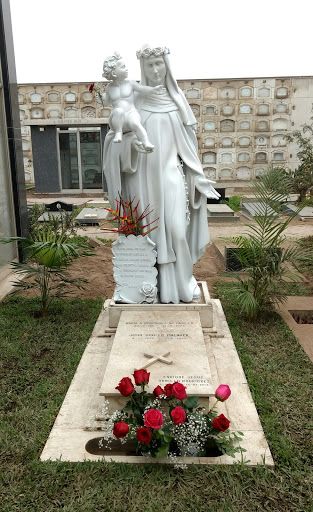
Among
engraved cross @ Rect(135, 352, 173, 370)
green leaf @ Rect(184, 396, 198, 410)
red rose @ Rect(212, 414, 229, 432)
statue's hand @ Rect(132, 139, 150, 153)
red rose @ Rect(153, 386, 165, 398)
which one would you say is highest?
statue's hand @ Rect(132, 139, 150, 153)

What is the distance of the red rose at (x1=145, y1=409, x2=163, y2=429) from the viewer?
7.29 feet

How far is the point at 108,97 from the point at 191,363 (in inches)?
88.5

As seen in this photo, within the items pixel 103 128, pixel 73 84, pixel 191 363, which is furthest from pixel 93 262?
pixel 73 84

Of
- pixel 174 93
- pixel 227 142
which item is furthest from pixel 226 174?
pixel 174 93

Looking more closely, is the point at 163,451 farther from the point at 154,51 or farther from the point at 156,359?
the point at 154,51

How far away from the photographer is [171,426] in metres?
2.43

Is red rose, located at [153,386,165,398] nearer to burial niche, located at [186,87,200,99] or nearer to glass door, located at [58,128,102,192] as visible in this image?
glass door, located at [58,128,102,192]

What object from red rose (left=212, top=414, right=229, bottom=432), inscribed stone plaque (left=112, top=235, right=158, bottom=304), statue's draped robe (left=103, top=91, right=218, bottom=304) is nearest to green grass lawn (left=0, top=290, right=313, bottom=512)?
red rose (left=212, top=414, right=229, bottom=432)

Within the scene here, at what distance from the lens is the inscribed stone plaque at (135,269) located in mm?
3842

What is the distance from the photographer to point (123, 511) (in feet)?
7.07

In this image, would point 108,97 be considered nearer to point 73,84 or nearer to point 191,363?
point 191,363

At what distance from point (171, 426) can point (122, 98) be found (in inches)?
100

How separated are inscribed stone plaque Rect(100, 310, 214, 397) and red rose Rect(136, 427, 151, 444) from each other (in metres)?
0.39

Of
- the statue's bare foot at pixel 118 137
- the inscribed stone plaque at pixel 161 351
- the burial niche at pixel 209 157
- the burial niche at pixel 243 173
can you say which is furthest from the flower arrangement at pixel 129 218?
the burial niche at pixel 243 173
